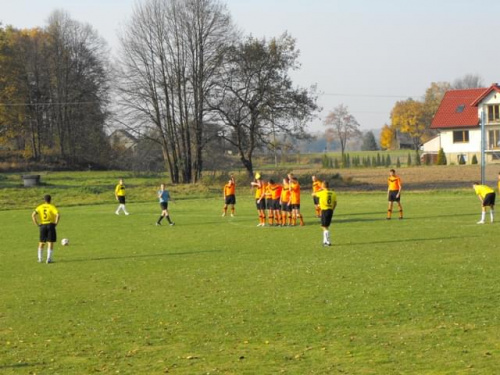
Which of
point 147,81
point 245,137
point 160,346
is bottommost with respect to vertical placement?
point 160,346

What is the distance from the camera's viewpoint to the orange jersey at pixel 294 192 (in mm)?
29641

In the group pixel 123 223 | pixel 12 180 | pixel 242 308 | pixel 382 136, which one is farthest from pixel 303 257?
pixel 382 136

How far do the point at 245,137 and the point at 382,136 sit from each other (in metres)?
90.1

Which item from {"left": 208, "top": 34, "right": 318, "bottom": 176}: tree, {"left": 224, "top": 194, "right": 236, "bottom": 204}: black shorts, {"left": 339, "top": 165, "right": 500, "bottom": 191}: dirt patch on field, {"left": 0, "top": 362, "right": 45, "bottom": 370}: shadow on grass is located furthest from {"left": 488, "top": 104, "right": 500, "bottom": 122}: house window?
{"left": 0, "top": 362, "right": 45, "bottom": 370}: shadow on grass

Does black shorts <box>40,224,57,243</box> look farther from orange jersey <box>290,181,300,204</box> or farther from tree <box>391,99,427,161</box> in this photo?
tree <box>391,99,427,161</box>

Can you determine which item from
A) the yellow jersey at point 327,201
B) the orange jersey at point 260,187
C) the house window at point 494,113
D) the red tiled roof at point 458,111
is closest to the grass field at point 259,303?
the yellow jersey at point 327,201

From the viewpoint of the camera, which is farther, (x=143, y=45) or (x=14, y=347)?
(x=143, y=45)

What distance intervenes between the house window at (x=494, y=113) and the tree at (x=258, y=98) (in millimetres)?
29046

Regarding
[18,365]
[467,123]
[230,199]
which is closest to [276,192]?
[230,199]

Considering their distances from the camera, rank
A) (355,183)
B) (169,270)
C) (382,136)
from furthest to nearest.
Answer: (382,136) < (355,183) < (169,270)

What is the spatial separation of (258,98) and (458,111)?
36364mm

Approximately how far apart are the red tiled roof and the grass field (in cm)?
6120

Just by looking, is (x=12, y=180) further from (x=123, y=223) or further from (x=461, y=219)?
(x=461, y=219)

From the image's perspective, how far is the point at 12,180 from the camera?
6056 centimetres
